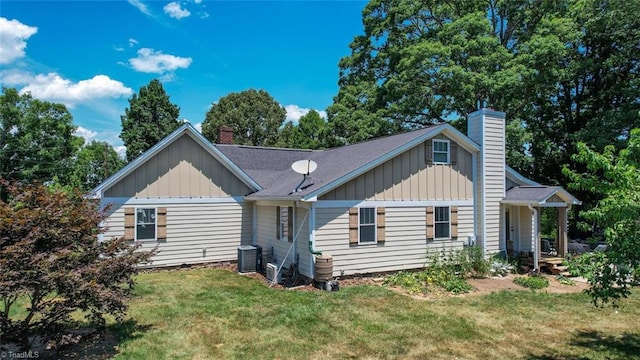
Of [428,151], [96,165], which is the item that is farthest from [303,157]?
[96,165]

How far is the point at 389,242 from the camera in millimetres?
12000

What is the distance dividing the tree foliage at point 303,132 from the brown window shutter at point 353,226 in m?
27.2

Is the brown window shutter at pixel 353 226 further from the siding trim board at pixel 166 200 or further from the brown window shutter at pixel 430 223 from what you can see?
the siding trim board at pixel 166 200

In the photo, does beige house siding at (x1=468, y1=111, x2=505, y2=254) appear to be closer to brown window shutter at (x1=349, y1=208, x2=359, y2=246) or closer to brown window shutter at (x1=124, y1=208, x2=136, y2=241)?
brown window shutter at (x1=349, y1=208, x2=359, y2=246)

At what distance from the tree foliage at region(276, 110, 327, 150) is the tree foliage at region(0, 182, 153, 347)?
32496 mm

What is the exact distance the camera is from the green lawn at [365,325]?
644 cm

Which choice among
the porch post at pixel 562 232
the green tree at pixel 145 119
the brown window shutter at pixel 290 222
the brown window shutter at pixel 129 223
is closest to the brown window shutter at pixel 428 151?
the brown window shutter at pixel 290 222

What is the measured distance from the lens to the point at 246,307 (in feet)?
29.1

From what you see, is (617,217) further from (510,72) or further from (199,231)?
(510,72)

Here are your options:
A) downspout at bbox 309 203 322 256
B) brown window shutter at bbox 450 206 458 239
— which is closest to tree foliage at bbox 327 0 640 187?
brown window shutter at bbox 450 206 458 239

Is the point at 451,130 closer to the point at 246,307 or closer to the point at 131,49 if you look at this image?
the point at 246,307

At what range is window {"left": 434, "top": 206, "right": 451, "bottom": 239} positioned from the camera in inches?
506

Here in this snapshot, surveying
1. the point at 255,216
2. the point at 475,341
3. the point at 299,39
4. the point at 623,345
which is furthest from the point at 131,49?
the point at 623,345

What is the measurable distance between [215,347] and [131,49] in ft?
44.1
